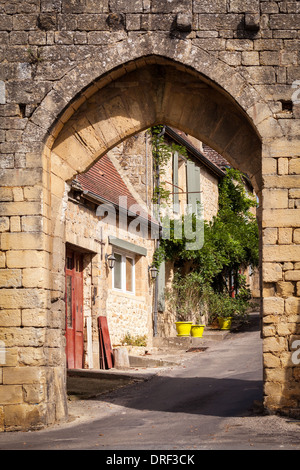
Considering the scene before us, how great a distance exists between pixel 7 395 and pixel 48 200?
2129 millimetres

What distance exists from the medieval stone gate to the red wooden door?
4.37 m

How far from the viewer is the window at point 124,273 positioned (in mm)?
15195

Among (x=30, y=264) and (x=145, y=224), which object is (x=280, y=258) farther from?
(x=145, y=224)

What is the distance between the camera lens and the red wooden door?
12.9 metres

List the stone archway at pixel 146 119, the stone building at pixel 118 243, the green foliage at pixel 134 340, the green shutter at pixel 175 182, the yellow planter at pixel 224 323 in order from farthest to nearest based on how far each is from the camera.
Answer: the yellow planter at pixel 224 323 < the green shutter at pixel 175 182 < the green foliage at pixel 134 340 < the stone building at pixel 118 243 < the stone archway at pixel 146 119

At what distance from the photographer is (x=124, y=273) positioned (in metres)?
15.5

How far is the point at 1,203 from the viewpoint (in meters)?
8.28

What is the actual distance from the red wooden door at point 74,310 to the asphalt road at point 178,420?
1475 millimetres

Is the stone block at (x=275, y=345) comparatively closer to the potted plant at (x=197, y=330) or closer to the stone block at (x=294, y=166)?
the stone block at (x=294, y=166)

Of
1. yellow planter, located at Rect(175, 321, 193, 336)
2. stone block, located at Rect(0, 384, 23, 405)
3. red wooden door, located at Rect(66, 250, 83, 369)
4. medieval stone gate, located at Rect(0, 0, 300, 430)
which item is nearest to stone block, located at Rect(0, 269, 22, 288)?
medieval stone gate, located at Rect(0, 0, 300, 430)

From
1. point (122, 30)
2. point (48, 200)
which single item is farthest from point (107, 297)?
point (122, 30)

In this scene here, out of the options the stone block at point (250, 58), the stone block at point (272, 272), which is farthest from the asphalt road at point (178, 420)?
the stone block at point (250, 58)

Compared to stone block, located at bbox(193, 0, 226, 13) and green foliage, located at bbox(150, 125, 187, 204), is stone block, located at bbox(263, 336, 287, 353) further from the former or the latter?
green foliage, located at bbox(150, 125, 187, 204)

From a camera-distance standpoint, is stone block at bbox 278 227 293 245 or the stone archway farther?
the stone archway
